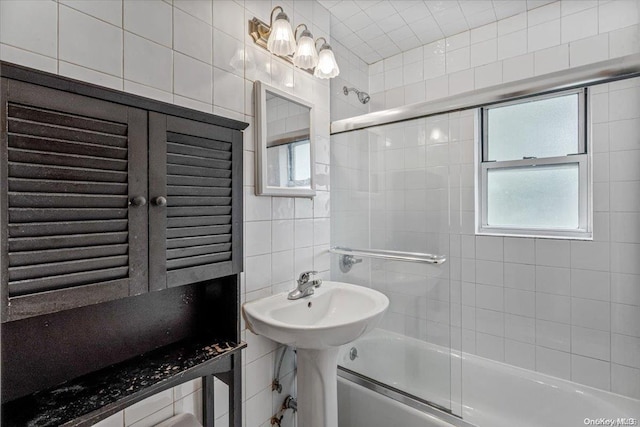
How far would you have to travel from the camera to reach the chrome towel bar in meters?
1.51

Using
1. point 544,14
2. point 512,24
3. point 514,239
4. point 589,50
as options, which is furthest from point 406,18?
point 514,239

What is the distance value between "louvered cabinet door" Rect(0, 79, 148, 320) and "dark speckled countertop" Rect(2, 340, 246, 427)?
0.83 feet

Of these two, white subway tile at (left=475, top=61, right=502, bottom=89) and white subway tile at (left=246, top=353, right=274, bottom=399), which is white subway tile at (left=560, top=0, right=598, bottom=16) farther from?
white subway tile at (left=246, top=353, right=274, bottom=399)

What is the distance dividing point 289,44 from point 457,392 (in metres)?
1.82

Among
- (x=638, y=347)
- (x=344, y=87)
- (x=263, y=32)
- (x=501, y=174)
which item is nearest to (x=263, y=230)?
(x=263, y=32)

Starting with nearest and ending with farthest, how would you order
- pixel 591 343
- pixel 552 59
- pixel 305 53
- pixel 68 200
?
pixel 68 200, pixel 305 53, pixel 591 343, pixel 552 59

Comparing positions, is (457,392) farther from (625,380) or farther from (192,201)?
(192,201)

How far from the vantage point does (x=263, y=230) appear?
1381mm

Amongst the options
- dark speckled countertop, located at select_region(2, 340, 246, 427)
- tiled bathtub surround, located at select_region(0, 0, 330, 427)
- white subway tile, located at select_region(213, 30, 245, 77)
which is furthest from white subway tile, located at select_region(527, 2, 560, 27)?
dark speckled countertop, located at select_region(2, 340, 246, 427)

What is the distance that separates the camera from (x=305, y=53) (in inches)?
56.6

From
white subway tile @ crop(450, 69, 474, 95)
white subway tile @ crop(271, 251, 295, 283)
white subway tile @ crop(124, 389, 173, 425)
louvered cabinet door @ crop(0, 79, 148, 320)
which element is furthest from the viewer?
white subway tile @ crop(450, 69, 474, 95)

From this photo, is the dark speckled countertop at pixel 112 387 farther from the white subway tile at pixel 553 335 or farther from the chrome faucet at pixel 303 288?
the white subway tile at pixel 553 335

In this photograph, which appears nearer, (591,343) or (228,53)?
(228,53)

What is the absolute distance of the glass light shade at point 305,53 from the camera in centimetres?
144
